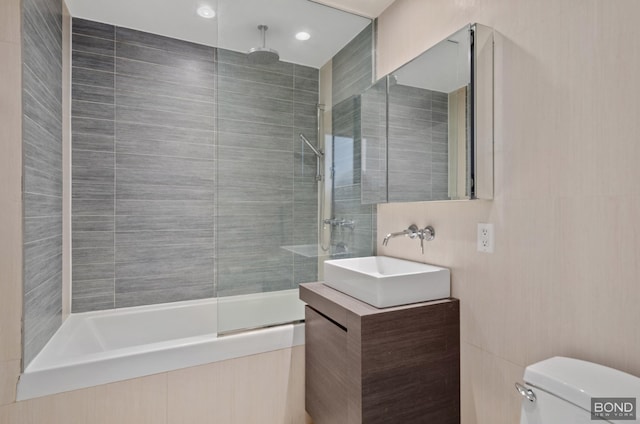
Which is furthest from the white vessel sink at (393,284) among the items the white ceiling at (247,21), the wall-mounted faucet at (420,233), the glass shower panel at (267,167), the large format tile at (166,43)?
the large format tile at (166,43)

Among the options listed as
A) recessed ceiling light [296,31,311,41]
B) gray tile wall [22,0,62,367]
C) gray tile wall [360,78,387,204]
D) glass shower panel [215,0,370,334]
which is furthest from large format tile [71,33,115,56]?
gray tile wall [360,78,387,204]

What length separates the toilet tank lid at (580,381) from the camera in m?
0.86

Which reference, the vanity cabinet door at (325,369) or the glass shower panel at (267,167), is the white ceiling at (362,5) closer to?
the glass shower panel at (267,167)

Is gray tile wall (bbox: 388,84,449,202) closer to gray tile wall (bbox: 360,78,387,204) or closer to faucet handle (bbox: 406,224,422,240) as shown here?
gray tile wall (bbox: 360,78,387,204)

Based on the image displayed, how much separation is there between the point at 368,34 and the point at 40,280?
2376 millimetres

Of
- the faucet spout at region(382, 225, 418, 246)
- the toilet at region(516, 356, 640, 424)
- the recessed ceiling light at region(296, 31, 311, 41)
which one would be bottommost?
the toilet at region(516, 356, 640, 424)

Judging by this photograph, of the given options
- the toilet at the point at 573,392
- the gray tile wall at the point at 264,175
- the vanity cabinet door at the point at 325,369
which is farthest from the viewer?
the gray tile wall at the point at 264,175

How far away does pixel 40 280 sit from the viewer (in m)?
1.60

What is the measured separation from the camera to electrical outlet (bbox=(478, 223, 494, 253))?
4.56 feet

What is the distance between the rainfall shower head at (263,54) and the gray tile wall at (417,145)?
0.70 m

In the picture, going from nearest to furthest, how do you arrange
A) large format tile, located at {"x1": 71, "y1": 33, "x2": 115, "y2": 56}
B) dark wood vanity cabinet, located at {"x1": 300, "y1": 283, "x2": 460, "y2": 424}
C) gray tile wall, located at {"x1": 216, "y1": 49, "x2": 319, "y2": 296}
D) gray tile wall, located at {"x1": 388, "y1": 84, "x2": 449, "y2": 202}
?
dark wood vanity cabinet, located at {"x1": 300, "y1": 283, "x2": 460, "y2": 424}
gray tile wall, located at {"x1": 388, "y1": 84, "x2": 449, "y2": 202}
gray tile wall, located at {"x1": 216, "y1": 49, "x2": 319, "y2": 296}
large format tile, located at {"x1": 71, "y1": 33, "x2": 115, "y2": 56}

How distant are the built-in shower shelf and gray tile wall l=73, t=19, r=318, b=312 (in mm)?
32

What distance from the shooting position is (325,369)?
1.57m

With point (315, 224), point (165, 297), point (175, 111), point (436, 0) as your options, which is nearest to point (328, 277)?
point (315, 224)
